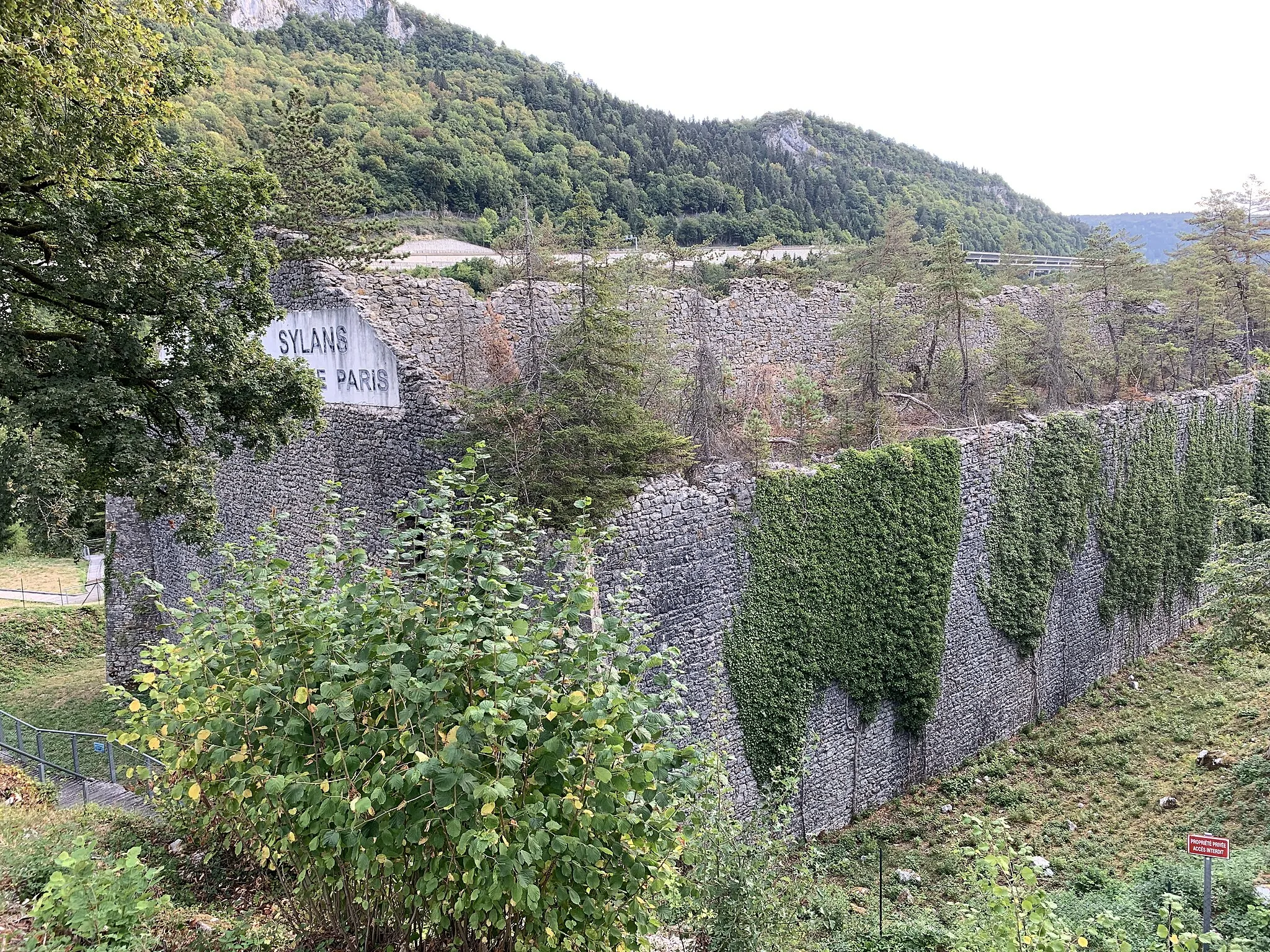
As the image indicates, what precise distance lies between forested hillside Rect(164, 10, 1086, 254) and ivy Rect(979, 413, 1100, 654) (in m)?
22.9

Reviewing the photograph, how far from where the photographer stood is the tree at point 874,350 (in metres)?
16.1

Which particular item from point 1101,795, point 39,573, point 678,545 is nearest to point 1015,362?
point 1101,795

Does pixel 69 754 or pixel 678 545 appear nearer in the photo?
pixel 678 545

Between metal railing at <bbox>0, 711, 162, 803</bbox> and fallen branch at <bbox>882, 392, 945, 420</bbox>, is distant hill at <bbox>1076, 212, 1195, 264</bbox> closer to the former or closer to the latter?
fallen branch at <bbox>882, 392, 945, 420</bbox>

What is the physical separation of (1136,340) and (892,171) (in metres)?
53.7

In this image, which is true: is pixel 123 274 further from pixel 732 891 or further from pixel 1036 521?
pixel 1036 521

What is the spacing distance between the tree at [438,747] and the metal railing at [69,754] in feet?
24.7

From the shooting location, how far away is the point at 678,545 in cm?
931

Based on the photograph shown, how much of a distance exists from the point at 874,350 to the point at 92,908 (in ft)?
49.0

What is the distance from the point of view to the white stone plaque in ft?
34.2

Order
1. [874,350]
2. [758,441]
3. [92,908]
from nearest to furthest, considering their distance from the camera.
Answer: [92,908] → [758,441] → [874,350]

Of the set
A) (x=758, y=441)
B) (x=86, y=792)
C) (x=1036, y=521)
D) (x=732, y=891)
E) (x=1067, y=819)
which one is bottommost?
(x=1067, y=819)

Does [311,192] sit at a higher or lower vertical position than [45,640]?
higher

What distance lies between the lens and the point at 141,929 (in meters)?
4.07
